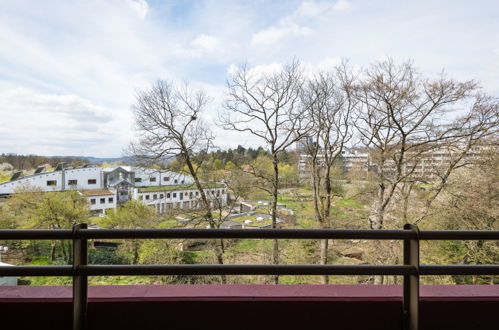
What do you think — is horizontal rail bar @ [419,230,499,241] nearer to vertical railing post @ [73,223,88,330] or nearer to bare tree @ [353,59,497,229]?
vertical railing post @ [73,223,88,330]

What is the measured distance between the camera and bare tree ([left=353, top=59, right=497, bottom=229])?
10.0 metres

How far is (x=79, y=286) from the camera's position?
1269 millimetres

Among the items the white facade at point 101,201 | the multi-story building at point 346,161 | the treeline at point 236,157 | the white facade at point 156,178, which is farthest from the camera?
the white facade at point 101,201

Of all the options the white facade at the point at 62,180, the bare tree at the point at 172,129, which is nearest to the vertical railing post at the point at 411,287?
the bare tree at the point at 172,129

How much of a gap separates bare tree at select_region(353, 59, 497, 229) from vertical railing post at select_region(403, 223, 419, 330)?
34.3ft

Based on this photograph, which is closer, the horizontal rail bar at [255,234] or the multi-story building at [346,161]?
the horizontal rail bar at [255,234]

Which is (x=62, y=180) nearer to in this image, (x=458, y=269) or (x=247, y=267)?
(x=247, y=267)

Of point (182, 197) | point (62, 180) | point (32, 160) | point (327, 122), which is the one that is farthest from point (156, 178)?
point (327, 122)

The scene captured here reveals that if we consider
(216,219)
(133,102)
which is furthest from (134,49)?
(216,219)

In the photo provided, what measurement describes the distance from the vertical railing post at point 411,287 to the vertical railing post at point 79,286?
1.57m

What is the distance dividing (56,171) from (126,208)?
3387 millimetres

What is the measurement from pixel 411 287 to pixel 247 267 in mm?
814

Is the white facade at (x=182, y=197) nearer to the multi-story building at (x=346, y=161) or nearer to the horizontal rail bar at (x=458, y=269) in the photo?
the multi-story building at (x=346, y=161)

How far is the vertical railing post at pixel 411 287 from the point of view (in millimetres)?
1304
